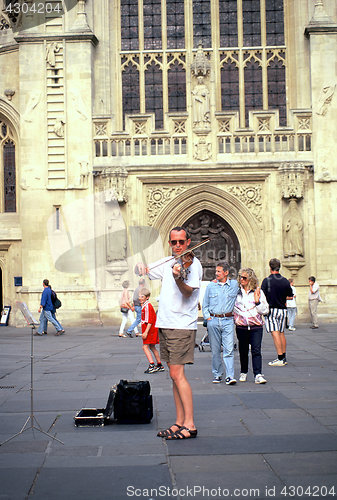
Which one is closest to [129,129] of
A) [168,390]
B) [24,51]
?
[24,51]

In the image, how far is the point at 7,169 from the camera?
23.6m

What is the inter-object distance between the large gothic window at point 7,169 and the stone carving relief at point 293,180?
8860mm

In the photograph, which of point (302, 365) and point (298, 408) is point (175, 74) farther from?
point (298, 408)

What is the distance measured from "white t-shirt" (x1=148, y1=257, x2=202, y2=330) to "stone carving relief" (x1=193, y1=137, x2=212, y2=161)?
1525 centimetres

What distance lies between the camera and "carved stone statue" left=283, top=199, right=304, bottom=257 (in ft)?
69.0

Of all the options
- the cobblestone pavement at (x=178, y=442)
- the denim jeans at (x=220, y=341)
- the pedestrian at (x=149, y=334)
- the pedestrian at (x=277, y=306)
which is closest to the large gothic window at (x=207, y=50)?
the pedestrian at (x=277, y=306)

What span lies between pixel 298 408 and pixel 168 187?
48.1 feet

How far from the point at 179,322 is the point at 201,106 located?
1591 cm

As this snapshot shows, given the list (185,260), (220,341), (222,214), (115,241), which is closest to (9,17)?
(115,241)

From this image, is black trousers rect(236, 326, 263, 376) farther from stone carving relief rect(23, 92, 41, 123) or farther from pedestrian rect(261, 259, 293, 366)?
stone carving relief rect(23, 92, 41, 123)

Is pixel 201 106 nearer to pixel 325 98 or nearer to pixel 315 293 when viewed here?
pixel 325 98

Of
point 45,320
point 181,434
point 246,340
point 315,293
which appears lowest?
point 181,434

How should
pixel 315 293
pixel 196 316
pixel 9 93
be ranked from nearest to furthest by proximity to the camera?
pixel 196 316, pixel 315 293, pixel 9 93

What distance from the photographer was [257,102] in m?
23.1
